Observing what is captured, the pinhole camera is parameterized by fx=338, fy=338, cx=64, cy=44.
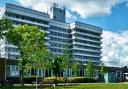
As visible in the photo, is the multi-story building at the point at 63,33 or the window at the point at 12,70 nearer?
the window at the point at 12,70

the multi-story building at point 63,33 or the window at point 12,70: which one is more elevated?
the multi-story building at point 63,33

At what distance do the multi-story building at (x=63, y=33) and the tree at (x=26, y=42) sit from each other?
63248mm

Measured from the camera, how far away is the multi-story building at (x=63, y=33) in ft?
411

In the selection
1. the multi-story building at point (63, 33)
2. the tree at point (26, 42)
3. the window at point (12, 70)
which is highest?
the multi-story building at point (63, 33)

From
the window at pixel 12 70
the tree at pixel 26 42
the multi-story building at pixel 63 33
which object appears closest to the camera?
the tree at pixel 26 42

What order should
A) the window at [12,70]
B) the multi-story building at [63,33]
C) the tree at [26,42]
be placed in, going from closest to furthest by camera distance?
the tree at [26,42] → the window at [12,70] → the multi-story building at [63,33]

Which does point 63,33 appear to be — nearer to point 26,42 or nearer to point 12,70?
point 12,70

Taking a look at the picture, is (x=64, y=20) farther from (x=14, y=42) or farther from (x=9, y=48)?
(x=14, y=42)

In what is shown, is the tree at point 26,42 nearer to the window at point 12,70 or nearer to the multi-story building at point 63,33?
the window at point 12,70

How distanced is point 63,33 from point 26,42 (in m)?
95.6

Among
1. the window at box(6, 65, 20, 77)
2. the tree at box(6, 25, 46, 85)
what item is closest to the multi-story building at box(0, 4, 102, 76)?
the window at box(6, 65, 20, 77)

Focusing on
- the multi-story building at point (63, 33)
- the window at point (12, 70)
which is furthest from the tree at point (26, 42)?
the multi-story building at point (63, 33)

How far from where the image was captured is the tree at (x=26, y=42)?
49.7m

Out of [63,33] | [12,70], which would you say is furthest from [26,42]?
[63,33]
